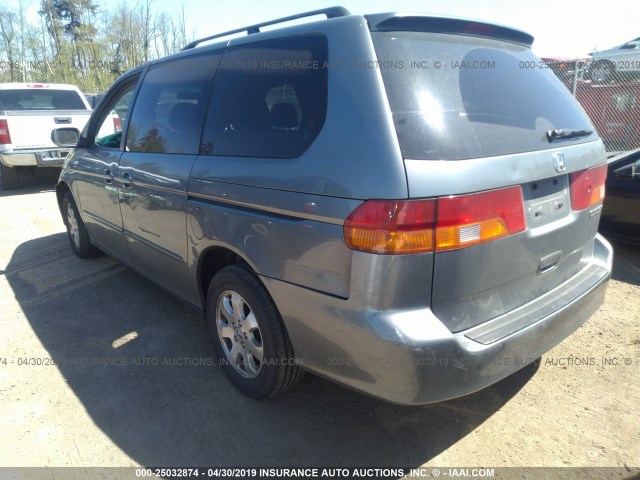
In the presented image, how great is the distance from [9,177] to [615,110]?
11.9 meters

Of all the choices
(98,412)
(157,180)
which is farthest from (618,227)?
(98,412)

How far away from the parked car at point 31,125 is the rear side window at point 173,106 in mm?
5303

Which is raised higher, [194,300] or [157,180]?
[157,180]

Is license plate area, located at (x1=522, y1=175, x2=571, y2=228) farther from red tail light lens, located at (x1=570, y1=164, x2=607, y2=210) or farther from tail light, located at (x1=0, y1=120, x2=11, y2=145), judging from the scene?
tail light, located at (x1=0, y1=120, x2=11, y2=145)

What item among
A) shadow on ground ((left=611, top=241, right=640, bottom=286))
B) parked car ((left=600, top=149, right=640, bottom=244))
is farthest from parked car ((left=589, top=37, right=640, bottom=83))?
shadow on ground ((left=611, top=241, right=640, bottom=286))

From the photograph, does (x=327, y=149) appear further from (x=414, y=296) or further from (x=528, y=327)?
(x=528, y=327)

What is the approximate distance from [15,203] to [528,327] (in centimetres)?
873

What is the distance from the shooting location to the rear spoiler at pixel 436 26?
1967 millimetres

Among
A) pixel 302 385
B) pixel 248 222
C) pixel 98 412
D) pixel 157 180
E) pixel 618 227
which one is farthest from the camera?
pixel 618 227

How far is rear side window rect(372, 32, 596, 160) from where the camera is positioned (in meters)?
1.80

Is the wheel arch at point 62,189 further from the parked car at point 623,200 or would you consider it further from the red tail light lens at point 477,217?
the parked car at point 623,200

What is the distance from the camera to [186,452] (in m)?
2.28

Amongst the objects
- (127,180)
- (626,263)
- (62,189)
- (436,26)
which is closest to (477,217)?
(436,26)

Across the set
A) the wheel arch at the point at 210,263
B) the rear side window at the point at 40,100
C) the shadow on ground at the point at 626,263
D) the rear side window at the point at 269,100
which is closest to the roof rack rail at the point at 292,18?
the rear side window at the point at 269,100
